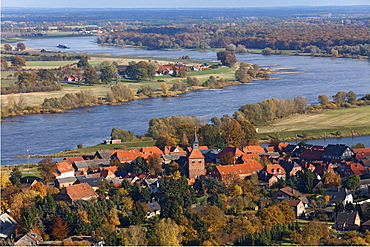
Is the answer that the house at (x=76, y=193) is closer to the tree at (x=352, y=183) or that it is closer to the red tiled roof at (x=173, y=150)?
the red tiled roof at (x=173, y=150)

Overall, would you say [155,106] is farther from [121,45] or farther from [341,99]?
[121,45]

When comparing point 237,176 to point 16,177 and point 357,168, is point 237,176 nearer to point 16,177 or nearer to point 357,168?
point 357,168

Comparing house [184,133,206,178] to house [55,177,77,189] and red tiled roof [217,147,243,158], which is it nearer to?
red tiled roof [217,147,243,158]

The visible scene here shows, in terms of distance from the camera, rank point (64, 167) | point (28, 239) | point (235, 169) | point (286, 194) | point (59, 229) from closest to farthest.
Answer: point (28, 239)
point (59, 229)
point (286, 194)
point (235, 169)
point (64, 167)

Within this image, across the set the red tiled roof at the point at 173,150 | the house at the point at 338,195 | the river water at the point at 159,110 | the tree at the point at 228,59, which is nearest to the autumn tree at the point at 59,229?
the house at the point at 338,195

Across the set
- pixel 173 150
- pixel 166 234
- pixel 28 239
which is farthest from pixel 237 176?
pixel 28 239

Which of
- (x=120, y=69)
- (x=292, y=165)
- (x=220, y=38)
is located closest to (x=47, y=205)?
(x=292, y=165)

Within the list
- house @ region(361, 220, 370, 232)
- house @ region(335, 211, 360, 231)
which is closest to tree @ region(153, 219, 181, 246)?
house @ region(335, 211, 360, 231)
